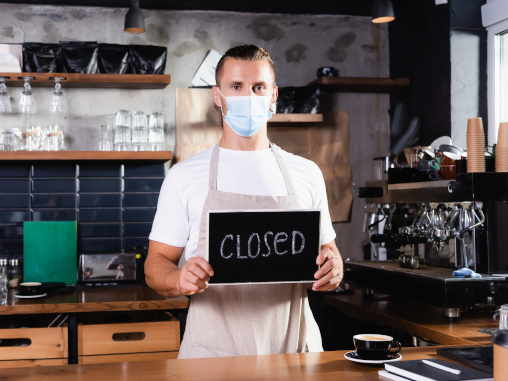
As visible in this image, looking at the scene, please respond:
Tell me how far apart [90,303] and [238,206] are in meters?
1.54

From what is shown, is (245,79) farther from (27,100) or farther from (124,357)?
(27,100)

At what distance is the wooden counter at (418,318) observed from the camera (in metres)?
2.56

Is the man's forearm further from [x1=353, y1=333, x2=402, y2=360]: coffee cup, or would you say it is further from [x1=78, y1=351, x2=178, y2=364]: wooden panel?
[x1=78, y1=351, x2=178, y2=364]: wooden panel

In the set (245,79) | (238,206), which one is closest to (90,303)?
(238,206)

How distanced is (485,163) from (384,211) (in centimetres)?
95

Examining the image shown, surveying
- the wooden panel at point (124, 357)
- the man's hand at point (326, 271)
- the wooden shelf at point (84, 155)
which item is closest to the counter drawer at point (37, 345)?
the wooden panel at point (124, 357)

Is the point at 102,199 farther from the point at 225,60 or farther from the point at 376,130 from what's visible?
the point at 225,60

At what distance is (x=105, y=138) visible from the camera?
164 inches

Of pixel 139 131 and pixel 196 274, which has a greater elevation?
pixel 139 131

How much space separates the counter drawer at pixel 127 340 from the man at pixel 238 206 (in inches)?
49.3

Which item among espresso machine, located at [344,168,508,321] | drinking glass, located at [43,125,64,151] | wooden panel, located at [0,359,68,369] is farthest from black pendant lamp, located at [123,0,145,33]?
wooden panel, located at [0,359,68,369]

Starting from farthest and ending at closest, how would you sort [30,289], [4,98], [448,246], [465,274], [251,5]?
1. [251,5]
2. [4,98]
3. [30,289]
4. [448,246]
5. [465,274]

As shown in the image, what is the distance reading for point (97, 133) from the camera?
171 inches

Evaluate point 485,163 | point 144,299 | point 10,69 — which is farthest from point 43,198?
point 485,163
